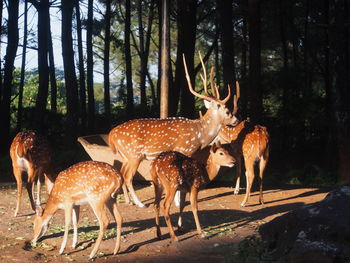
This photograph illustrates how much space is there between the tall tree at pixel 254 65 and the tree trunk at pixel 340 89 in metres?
1.91

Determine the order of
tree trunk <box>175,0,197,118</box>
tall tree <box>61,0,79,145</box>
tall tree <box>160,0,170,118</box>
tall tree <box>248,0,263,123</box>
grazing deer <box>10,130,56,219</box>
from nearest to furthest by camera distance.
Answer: grazing deer <box>10,130,56,219</box> < tall tree <box>160,0,170,118</box> < tall tree <box>248,0,263,123</box> < tree trunk <box>175,0,197,118</box> < tall tree <box>61,0,79,145</box>

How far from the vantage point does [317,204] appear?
625 cm

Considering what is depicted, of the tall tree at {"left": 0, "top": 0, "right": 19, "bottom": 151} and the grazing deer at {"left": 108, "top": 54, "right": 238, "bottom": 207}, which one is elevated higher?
the tall tree at {"left": 0, "top": 0, "right": 19, "bottom": 151}

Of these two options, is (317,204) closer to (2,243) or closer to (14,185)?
(2,243)

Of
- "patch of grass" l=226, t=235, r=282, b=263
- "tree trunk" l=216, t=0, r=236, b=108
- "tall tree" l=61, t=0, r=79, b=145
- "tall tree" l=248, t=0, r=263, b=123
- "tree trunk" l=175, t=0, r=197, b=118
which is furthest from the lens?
"tall tree" l=61, t=0, r=79, b=145

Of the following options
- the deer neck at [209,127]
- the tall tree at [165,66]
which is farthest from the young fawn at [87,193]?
the tall tree at [165,66]

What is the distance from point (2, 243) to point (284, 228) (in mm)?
3792

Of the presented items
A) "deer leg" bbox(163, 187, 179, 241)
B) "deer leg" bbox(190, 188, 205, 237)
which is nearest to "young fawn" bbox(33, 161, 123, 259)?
"deer leg" bbox(163, 187, 179, 241)

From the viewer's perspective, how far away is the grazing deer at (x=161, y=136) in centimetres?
1010

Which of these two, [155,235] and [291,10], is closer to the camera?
[155,235]

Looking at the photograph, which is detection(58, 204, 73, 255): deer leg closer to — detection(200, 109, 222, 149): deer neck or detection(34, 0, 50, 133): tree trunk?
detection(200, 109, 222, 149): deer neck

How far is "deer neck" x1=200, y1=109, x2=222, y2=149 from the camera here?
33.7 feet

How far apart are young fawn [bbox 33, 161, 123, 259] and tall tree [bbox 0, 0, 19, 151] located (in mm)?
12860

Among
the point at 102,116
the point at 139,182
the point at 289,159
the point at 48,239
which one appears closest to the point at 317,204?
the point at 48,239
